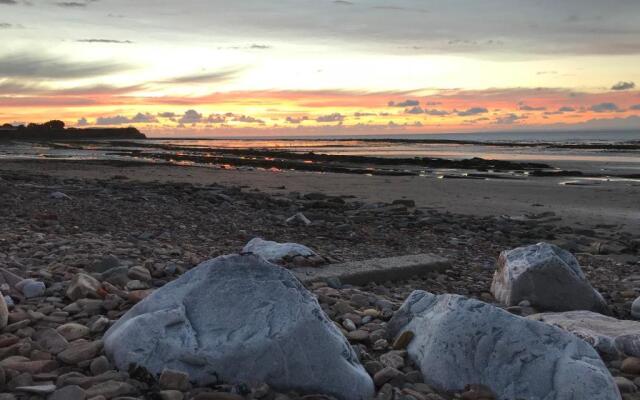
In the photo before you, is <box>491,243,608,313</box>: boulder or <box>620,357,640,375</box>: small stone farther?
<box>491,243,608,313</box>: boulder

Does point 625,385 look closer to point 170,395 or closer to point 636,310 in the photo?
point 636,310

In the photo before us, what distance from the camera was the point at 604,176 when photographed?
23.1 metres

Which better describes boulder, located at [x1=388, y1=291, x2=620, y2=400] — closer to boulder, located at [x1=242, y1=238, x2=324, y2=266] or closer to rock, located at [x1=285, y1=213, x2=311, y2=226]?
boulder, located at [x1=242, y1=238, x2=324, y2=266]

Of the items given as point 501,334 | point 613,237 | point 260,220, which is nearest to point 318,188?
point 260,220

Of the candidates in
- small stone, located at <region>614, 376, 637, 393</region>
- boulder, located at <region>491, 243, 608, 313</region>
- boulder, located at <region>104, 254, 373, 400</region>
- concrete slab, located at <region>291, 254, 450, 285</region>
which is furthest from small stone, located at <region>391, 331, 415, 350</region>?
boulder, located at <region>491, 243, 608, 313</region>

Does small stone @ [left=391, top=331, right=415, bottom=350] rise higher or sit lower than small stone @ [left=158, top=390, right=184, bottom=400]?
lower

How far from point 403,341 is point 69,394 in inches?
76.4

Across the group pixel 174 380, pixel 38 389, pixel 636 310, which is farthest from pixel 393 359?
pixel 636 310

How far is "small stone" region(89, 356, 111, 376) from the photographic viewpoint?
3061 millimetres

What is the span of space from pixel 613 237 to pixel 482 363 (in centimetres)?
811

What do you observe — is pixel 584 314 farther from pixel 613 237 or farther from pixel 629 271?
pixel 613 237

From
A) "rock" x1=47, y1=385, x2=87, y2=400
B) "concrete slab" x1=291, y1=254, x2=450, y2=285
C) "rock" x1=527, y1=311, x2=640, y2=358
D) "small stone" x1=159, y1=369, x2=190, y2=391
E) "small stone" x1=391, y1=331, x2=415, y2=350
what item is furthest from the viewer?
"concrete slab" x1=291, y1=254, x2=450, y2=285

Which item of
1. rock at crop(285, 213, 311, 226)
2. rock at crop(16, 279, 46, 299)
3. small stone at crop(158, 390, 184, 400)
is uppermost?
rock at crop(16, 279, 46, 299)

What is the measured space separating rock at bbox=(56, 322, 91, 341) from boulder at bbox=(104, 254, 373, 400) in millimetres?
275
